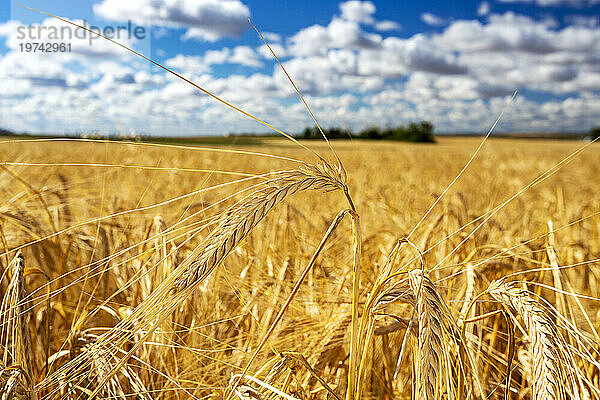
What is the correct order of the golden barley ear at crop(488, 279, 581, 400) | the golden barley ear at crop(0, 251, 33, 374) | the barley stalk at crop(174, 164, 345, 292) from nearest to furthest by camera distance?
the barley stalk at crop(174, 164, 345, 292) → the golden barley ear at crop(488, 279, 581, 400) → the golden barley ear at crop(0, 251, 33, 374)

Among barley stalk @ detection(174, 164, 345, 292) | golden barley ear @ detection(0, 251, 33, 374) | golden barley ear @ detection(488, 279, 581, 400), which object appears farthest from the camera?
golden barley ear @ detection(0, 251, 33, 374)

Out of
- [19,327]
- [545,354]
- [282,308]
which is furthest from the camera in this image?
[19,327]

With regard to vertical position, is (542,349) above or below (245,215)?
below

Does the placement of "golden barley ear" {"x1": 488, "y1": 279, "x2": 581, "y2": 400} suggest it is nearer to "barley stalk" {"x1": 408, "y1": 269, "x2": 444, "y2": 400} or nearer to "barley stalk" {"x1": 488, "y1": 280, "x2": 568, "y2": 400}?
"barley stalk" {"x1": 488, "y1": 280, "x2": 568, "y2": 400}

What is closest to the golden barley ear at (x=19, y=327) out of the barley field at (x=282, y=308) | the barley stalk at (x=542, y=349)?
the barley field at (x=282, y=308)

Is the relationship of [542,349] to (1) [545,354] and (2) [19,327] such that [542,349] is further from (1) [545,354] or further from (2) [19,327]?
(2) [19,327]

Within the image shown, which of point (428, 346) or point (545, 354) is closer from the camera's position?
point (428, 346)

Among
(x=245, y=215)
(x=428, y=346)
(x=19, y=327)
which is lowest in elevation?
(x=19, y=327)

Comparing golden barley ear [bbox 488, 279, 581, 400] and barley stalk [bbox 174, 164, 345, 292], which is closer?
barley stalk [bbox 174, 164, 345, 292]

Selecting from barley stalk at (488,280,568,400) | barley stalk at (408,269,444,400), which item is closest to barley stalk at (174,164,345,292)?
barley stalk at (408,269,444,400)

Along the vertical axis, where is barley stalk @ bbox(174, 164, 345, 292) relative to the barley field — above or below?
above

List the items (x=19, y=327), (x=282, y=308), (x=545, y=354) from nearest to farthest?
(x=282, y=308), (x=545, y=354), (x=19, y=327)

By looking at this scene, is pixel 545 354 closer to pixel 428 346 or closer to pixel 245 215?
pixel 428 346

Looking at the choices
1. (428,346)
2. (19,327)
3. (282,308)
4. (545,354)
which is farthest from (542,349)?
(19,327)
